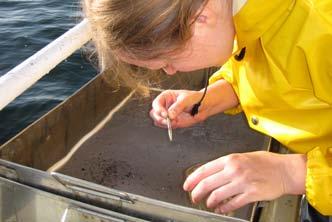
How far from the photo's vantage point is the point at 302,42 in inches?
42.6

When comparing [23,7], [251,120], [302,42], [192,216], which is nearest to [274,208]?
[251,120]

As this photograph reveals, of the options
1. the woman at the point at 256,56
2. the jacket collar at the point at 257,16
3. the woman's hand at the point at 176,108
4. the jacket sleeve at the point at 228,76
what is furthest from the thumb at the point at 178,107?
the jacket collar at the point at 257,16

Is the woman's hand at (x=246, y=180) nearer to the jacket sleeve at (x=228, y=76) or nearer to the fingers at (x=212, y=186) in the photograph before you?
→ the fingers at (x=212, y=186)

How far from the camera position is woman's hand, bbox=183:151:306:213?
3.23 feet

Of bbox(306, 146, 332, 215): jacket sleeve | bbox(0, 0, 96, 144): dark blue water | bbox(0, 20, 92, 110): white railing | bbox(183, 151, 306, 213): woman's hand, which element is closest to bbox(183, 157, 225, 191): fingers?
bbox(183, 151, 306, 213): woman's hand

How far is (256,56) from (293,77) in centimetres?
13

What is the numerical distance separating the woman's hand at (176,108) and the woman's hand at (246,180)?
17.2 inches

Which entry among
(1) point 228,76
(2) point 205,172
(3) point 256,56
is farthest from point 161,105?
(2) point 205,172

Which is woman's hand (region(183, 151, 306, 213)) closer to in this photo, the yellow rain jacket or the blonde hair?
the yellow rain jacket

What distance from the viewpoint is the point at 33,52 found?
10.9 feet

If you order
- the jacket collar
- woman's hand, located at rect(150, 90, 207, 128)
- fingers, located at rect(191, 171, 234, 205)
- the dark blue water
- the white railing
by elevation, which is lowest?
the dark blue water

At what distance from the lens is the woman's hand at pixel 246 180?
3.23ft

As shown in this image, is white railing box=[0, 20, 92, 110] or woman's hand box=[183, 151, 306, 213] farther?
white railing box=[0, 20, 92, 110]

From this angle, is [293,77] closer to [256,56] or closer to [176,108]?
[256,56]
